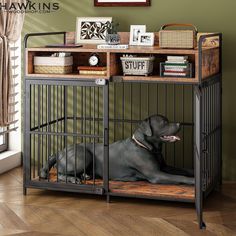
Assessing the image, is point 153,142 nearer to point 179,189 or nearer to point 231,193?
point 179,189

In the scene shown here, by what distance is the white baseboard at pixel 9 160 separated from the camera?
5254 mm

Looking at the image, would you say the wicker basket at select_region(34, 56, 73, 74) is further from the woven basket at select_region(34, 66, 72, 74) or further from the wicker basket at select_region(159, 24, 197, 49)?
the wicker basket at select_region(159, 24, 197, 49)

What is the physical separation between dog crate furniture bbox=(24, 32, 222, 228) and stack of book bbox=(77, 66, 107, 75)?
40 millimetres

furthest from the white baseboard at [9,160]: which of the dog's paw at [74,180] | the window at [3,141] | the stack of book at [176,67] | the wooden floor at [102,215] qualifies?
the stack of book at [176,67]

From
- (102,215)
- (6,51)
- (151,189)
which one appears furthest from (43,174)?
(6,51)

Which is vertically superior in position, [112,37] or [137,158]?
[112,37]

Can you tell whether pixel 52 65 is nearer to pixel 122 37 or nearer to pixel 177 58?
pixel 122 37

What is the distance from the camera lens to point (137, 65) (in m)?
4.31

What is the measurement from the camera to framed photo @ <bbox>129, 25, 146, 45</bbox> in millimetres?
4730

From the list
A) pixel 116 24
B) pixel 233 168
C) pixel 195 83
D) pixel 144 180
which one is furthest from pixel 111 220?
pixel 116 24

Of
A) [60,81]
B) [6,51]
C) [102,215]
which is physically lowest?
[102,215]

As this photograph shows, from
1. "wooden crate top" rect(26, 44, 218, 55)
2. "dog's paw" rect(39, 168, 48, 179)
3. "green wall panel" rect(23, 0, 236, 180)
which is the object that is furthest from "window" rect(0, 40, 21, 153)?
"wooden crate top" rect(26, 44, 218, 55)

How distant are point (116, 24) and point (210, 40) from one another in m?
0.82

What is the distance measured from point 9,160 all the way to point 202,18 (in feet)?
6.58
